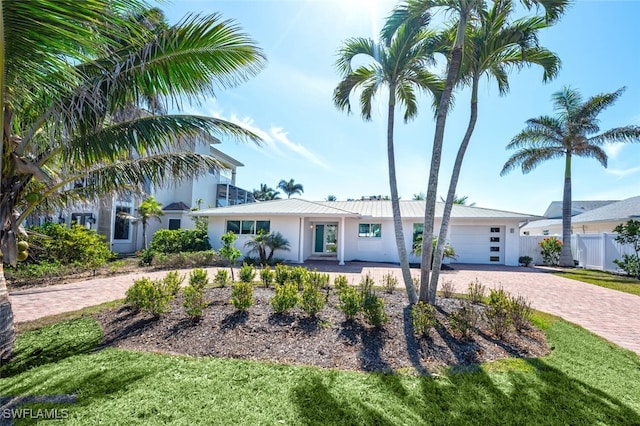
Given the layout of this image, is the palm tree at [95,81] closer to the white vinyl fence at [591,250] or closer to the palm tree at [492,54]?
the palm tree at [492,54]

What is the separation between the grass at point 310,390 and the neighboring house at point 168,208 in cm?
1325

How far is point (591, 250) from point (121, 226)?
101 ft

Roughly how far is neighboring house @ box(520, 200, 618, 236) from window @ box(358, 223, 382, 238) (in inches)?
751

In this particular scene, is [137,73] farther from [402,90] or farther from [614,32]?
[614,32]

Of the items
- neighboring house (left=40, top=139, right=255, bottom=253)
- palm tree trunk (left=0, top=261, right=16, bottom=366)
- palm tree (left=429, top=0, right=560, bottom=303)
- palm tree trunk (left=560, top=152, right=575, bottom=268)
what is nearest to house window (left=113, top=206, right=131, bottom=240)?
neighboring house (left=40, top=139, right=255, bottom=253)

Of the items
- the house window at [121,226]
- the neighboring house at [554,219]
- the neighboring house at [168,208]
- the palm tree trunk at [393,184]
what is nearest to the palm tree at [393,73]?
the palm tree trunk at [393,184]

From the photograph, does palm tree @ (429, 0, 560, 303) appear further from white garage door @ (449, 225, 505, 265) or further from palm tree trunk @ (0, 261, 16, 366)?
white garage door @ (449, 225, 505, 265)

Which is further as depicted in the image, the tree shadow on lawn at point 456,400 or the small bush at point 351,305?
the small bush at point 351,305

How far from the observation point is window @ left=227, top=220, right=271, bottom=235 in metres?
17.4

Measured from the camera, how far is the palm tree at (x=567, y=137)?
1684cm

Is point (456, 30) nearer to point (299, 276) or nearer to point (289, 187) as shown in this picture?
point (299, 276)

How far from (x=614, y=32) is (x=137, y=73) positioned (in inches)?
456

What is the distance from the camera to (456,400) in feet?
11.1

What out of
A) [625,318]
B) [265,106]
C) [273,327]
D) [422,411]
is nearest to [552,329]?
[625,318]
